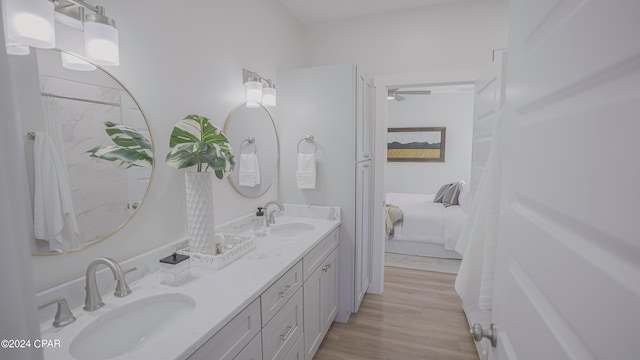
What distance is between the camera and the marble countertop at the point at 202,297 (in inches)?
33.2

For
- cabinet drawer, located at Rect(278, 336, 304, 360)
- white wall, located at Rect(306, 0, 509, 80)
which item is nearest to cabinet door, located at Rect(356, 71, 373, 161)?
white wall, located at Rect(306, 0, 509, 80)

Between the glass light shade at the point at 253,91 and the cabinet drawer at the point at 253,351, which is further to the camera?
the glass light shade at the point at 253,91

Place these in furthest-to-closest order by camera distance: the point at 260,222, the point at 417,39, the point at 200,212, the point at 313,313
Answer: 1. the point at 417,39
2. the point at 260,222
3. the point at 313,313
4. the point at 200,212

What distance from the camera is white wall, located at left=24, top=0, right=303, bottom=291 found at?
3.97 ft

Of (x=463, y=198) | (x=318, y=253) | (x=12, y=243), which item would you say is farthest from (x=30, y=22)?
(x=463, y=198)

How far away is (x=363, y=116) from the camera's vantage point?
2.53 meters

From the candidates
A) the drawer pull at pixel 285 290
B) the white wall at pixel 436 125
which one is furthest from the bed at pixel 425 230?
the drawer pull at pixel 285 290

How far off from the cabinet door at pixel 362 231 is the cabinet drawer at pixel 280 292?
952 millimetres

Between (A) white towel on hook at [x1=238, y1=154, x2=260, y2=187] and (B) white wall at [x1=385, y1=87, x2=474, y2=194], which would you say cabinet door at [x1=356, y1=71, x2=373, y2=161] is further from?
(B) white wall at [x1=385, y1=87, x2=474, y2=194]

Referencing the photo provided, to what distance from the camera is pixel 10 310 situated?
0.27 meters

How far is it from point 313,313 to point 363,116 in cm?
162

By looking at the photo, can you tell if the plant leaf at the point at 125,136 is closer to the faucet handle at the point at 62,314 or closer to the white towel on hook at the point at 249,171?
the faucet handle at the point at 62,314

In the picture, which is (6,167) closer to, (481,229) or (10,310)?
(10,310)

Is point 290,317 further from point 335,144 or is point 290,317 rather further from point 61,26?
point 61,26
